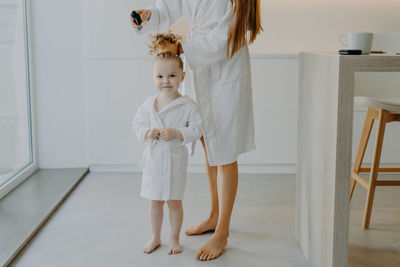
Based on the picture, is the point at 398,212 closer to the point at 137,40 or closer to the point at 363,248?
the point at 363,248

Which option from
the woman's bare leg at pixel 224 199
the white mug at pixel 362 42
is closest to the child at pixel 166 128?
the woman's bare leg at pixel 224 199

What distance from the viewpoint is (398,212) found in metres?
2.64

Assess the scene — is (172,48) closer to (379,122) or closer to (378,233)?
(379,122)

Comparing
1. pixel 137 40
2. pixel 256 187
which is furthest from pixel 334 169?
pixel 137 40

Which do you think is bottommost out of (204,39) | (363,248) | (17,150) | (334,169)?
(363,248)

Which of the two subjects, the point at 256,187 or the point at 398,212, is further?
the point at 256,187

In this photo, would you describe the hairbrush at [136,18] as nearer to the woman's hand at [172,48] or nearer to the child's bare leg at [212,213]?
the woman's hand at [172,48]

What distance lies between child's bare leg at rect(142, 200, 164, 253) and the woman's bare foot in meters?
0.20

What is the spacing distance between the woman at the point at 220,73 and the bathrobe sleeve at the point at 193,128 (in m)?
0.06

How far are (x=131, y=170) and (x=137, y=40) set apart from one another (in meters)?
0.90

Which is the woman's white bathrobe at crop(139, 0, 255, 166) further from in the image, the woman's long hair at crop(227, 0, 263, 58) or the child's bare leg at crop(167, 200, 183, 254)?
the child's bare leg at crop(167, 200, 183, 254)

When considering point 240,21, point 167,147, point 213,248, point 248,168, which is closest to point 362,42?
point 240,21

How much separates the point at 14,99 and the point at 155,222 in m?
1.41

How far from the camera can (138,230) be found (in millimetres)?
2377
